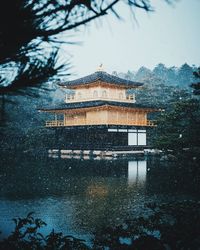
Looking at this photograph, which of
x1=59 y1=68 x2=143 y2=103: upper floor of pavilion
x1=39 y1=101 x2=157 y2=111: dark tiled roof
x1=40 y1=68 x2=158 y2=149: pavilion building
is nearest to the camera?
x1=39 y1=101 x2=157 y2=111: dark tiled roof

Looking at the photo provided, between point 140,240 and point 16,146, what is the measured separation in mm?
34128

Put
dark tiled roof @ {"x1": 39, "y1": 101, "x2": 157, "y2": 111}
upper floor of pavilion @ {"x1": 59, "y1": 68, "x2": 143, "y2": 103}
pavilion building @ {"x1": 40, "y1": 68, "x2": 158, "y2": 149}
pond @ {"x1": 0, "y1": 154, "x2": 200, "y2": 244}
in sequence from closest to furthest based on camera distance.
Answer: pond @ {"x1": 0, "y1": 154, "x2": 200, "y2": 244}
dark tiled roof @ {"x1": 39, "y1": 101, "x2": 157, "y2": 111}
pavilion building @ {"x1": 40, "y1": 68, "x2": 158, "y2": 149}
upper floor of pavilion @ {"x1": 59, "y1": 68, "x2": 143, "y2": 103}

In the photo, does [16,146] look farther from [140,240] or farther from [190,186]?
[140,240]

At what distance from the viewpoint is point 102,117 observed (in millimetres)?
30484

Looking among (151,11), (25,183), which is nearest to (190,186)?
(25,183)

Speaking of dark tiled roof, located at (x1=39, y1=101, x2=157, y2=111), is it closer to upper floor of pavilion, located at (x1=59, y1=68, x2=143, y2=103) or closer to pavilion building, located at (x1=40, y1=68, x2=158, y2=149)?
pavilion building, located at (x1=40, y1=68, x2=158, y2=149)

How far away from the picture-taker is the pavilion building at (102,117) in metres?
30.5

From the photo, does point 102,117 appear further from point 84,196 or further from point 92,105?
point 84,196

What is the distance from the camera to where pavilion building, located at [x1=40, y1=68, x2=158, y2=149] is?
100.0 ft

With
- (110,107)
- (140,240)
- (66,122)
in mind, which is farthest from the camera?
(66,122)

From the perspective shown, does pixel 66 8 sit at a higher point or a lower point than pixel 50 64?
higher

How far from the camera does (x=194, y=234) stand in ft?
11.0

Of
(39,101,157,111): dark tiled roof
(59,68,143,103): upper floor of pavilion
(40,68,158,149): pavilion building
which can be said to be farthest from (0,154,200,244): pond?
(59,68,143,103): upper floor of pavilion

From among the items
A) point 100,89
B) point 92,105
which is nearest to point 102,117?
point 92,105
